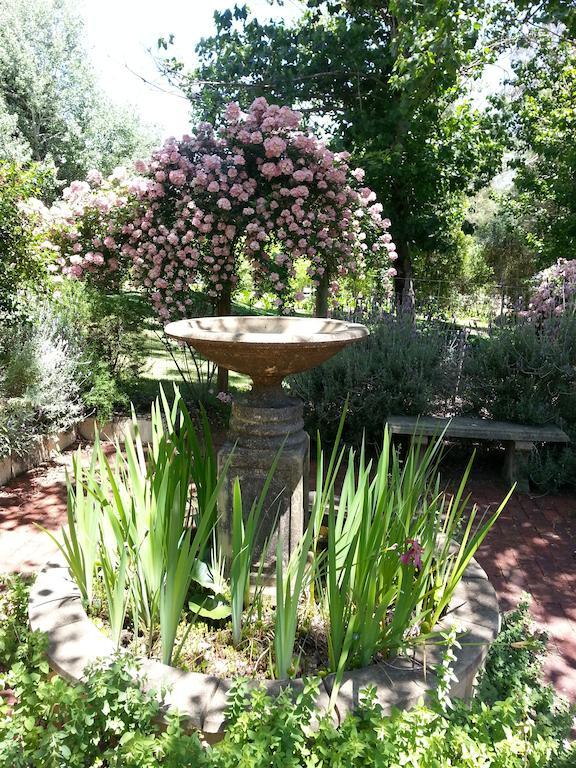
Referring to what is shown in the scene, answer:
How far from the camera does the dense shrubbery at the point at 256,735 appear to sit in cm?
168

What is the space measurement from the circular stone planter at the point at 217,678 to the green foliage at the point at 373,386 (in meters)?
3.21

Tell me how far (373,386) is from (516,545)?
7.07ft

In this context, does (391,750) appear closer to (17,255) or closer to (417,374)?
(417,374)

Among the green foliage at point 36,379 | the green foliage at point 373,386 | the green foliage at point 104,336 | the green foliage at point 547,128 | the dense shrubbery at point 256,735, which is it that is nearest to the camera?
the dense shrubbery at point 256,735

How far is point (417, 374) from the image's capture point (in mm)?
5707

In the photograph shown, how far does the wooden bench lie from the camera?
16.9 ft

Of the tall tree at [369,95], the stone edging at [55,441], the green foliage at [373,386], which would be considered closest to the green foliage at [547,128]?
the tall tree at [369,95]

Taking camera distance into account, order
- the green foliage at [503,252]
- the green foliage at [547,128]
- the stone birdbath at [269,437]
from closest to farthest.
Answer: the stone birdbath at [269,437]
the green foliage at [547,128]
the green foliage at [503,252]

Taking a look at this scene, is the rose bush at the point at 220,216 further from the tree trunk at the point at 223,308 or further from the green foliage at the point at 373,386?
the green foliage at the point at 373,386

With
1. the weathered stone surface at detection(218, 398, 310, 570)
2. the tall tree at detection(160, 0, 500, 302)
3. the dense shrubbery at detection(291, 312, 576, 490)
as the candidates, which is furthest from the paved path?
the tall tree at detection(160, 0, 500, 302)

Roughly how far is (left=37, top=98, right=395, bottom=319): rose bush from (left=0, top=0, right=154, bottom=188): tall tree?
14.4 meters

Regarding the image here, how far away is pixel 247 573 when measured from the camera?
7.68 ft

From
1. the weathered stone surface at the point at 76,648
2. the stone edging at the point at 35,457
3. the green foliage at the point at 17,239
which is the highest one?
the green foliage at the point at 17,239

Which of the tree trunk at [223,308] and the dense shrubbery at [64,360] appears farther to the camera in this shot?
the tree trunk at [223,308]
